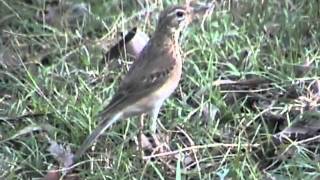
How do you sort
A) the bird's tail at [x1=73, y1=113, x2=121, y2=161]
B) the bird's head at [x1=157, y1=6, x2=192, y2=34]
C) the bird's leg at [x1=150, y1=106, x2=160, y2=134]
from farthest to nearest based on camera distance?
the bird's head at [x1=157, y1=6, x2=192, y2=34] → the bird's leg at [x1=150, y1=106, x2=160, y2=134] → the bird's tail at [x1=73, y1=113, x2=121, y2=161]

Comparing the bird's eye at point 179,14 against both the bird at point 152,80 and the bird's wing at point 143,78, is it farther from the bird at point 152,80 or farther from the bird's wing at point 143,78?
the bird's wing at point 143,78

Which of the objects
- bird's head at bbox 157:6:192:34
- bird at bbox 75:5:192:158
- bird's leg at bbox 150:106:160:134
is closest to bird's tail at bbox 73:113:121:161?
bird at bbox 75:5:192:158

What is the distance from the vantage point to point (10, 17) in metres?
7.89

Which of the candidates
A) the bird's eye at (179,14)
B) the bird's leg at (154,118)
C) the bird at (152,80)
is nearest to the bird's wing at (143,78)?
the bird at (152,80)

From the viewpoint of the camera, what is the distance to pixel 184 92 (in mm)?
6688

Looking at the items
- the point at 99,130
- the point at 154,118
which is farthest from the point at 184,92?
the point at 99,130

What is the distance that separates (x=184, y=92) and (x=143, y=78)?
67cm

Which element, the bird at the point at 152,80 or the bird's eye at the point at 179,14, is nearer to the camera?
the bird at the point at 152,80

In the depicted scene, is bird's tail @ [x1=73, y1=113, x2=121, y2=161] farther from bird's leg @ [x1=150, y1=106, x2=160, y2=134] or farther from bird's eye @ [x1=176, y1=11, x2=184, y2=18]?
bird's eye @ [x1=176, y1=11, x2=184, y2=18]

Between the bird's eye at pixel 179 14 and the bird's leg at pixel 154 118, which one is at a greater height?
the bird's eye at pixel 179 14

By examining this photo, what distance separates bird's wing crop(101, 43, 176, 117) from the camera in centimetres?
594

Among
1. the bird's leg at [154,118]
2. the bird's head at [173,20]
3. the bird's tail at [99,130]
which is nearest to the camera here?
the bird's tail at [99,130]

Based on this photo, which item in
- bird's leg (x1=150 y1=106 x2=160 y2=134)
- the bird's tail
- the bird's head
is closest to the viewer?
the bird's tail

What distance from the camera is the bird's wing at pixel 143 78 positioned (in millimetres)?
5938
